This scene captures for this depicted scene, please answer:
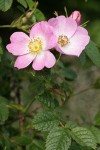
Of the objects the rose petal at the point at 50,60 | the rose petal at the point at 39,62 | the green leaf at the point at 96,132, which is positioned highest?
the rose petal at the point at 50,60

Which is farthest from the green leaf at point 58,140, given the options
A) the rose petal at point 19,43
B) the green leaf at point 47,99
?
the rose petal at point 19,43

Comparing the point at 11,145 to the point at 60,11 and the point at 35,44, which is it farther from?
the point at 60,11

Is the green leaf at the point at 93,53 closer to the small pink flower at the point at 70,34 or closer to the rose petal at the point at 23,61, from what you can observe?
the small pink flower at the point at 70,34

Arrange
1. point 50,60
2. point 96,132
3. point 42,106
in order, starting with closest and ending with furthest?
point 50,60 → point 96,132 → point 42,106

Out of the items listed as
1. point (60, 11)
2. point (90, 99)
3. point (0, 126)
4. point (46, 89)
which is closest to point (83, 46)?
point (46, 89)

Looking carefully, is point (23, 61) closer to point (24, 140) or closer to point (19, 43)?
point (19, 43)

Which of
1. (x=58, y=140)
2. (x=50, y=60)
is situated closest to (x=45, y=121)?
(x=58, y=140)
